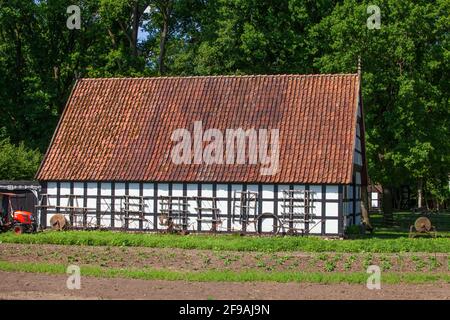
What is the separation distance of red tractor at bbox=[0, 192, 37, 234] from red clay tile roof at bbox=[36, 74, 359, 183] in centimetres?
205

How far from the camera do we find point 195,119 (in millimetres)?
38219

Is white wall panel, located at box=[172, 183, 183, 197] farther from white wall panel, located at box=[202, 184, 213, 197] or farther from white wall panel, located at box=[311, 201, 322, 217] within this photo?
white wall panel, located at box=[311, 201, 322, 217]

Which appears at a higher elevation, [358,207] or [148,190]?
[148,190]

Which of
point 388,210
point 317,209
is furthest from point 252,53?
point 317,209

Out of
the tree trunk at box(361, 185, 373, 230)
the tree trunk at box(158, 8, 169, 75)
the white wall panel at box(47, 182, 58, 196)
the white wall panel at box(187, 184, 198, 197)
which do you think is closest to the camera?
the white wall panel at box(187, 184, 198, 197)

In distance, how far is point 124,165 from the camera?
37125mm

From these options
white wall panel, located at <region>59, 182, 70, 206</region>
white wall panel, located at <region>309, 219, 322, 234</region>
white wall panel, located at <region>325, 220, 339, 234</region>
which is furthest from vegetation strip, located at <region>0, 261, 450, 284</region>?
white wall panel, located at <region>59, 182, 70, 206</region>

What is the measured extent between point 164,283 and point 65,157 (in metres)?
19.8

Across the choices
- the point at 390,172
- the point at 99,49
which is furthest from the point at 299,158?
the point at 99,49

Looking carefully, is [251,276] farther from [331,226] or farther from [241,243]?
[331,226]

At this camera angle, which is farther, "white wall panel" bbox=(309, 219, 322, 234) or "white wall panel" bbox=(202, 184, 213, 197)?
"white wall panel" bbox=(202, 184, 213, 197)

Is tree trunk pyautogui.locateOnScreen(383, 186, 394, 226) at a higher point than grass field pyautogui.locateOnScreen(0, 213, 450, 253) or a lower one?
higher

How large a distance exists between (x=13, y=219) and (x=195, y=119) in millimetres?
9659

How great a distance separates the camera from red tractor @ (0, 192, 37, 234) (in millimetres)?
35344
